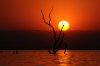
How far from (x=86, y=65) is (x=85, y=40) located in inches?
1129

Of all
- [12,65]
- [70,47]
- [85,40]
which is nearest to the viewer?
[12,65]

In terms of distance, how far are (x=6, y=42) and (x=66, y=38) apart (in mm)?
5572

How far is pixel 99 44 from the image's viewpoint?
4244 cm

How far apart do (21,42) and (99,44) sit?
6.95m

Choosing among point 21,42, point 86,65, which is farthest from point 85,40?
point 86,65

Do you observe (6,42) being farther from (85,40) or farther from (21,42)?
(85,40)

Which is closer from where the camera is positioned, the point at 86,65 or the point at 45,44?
the point at 86,65

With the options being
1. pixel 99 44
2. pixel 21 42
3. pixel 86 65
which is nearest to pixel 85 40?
pixel 99 44

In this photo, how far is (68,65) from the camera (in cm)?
1591

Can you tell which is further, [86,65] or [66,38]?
[66,38]

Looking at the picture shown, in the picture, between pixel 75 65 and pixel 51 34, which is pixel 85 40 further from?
pixel 75 65

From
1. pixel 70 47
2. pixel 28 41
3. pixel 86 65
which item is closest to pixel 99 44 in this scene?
pixel 70 47

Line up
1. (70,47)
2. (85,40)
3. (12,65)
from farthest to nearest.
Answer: (85,40) → (70,47) → (12,65)

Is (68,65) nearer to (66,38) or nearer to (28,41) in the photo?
(66,38)
